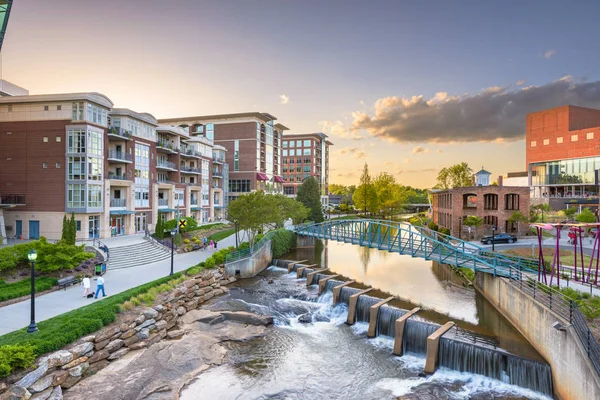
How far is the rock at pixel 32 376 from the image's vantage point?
11430 mm

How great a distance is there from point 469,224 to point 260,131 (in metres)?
45.7

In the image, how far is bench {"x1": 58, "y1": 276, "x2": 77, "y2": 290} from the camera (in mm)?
20353

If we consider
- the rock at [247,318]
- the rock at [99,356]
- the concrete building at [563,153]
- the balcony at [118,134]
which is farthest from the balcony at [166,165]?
the concrete building at [563,153]

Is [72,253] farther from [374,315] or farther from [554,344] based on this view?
[554,344]

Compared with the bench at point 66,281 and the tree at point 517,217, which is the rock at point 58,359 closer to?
the bench at point 66,281

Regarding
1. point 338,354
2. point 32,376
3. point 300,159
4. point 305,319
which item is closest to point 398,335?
point 338,354

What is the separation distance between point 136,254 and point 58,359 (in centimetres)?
1771

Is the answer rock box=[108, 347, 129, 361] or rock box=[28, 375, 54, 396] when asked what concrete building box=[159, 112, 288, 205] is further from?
rock box=[28, 375, 54, 396]

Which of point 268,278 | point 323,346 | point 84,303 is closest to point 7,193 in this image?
point 84,303

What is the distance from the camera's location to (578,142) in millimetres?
62031

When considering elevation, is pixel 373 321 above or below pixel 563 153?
below

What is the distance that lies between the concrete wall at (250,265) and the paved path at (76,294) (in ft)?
9.63

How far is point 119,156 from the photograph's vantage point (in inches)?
1500

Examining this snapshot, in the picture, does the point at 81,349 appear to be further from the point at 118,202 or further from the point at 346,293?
the point at 118,202
